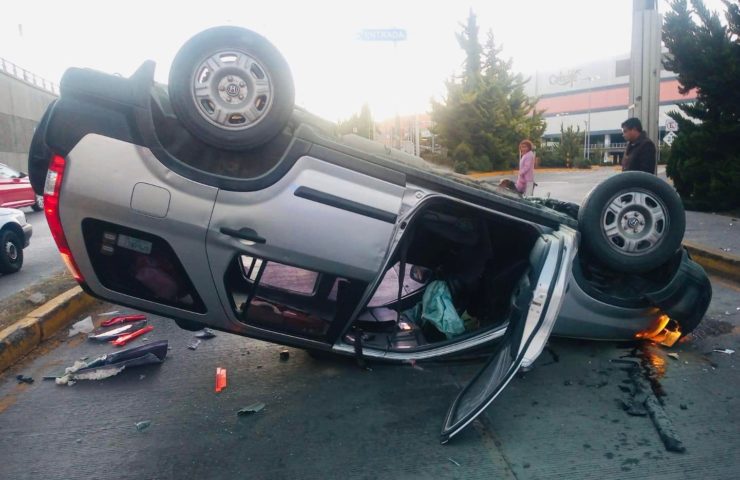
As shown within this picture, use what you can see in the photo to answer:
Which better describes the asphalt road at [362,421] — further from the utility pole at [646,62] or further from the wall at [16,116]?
the wall at [16,116]

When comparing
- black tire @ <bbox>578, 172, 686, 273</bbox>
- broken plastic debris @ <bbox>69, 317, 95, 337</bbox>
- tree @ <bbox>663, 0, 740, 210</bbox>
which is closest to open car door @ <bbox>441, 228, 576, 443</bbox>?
black tire @ <bbox>578, 172, 686, 273</bbox>

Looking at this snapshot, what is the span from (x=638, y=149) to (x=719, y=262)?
195cm

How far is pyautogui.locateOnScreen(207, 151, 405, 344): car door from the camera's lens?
3.09m

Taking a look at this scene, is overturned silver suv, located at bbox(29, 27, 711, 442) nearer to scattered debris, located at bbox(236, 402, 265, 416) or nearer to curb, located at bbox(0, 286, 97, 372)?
scattered debris, located at bbox(236, 402, 265, 416)

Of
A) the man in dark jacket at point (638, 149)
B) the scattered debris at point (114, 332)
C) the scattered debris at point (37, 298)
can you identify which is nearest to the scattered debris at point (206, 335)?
the scattered debris at point (114, 332)

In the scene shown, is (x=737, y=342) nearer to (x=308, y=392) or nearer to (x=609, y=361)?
(x=609, y=361)

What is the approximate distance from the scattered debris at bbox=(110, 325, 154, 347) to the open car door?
299 centimetres

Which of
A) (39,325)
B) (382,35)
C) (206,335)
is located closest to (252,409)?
(206,335)

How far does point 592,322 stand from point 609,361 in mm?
343

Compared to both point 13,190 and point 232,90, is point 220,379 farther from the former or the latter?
point 13,190

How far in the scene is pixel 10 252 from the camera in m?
7.89

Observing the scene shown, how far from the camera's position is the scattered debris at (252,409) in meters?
3.45

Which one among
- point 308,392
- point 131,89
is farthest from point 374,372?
point 131,89

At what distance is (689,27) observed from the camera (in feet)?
34.3
